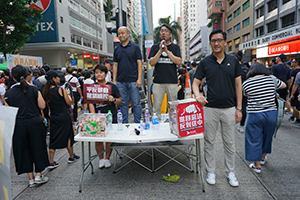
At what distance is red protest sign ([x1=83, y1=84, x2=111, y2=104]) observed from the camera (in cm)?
405

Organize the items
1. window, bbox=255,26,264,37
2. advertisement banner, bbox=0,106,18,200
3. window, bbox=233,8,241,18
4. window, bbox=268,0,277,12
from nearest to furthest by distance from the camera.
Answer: advertisement banner, bbox=0,106,18,200
window, bbox=268,0,277,12
window, bbox=255,26,264,37
window, bbox=233,8,241,18

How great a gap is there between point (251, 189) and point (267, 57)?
28.9 meters

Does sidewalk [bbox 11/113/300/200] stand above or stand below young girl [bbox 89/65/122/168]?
below

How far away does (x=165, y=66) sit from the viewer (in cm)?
469

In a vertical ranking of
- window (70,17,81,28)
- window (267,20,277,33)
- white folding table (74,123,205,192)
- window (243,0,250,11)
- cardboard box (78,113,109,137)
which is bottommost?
white folding table (74,123,205,192)

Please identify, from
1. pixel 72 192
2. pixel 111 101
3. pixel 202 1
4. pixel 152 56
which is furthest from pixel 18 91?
pixel 202 1

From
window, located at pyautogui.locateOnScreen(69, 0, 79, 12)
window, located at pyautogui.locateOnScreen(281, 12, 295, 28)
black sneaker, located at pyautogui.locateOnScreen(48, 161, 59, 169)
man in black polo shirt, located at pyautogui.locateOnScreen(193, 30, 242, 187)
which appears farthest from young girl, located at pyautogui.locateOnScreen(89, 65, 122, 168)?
window, located at pyautogui.locateOnScreen(69, 0, 79, 12)

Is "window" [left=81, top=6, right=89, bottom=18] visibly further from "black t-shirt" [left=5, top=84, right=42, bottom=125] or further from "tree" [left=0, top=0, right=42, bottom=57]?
"black t-shirt" [left=5, top=84, right=42, bottom=125]

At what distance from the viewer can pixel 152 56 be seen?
4707mm

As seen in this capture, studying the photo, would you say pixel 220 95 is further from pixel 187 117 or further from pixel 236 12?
pixel 236 12

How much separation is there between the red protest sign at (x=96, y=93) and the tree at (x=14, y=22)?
58.1 ft

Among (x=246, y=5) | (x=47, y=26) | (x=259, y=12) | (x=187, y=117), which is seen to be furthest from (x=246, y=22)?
(x=187, y=117)

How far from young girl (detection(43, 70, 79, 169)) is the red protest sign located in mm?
519

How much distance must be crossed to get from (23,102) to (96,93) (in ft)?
3.91
